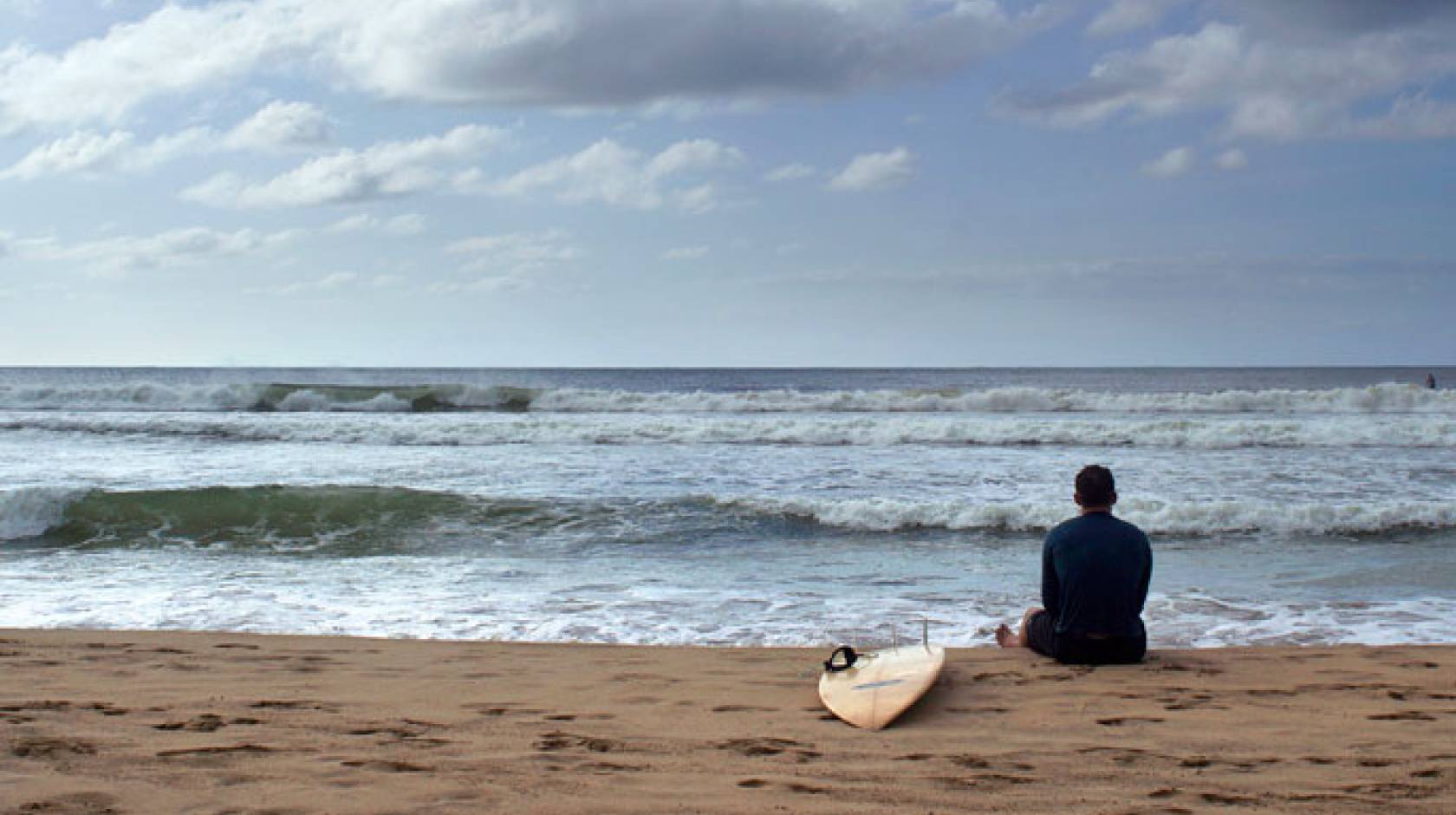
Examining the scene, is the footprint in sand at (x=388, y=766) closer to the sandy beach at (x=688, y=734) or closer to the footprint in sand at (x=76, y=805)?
the sandy beach at (x=688, y=734)

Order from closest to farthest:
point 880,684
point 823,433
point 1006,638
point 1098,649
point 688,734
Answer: point 688,734
point 880,684
point 1098,649
point 1006,638
point 823,433

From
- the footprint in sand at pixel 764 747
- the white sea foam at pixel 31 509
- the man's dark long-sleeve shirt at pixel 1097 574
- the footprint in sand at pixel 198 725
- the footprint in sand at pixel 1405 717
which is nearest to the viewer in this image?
the footprint in sand at pixel 764 747

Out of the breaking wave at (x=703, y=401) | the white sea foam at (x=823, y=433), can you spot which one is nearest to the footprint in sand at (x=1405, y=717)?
the white sea foam at (x=823, y=433)

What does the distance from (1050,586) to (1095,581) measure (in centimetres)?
25

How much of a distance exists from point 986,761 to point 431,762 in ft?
6.47

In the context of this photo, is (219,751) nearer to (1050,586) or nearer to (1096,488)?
(1050,586)

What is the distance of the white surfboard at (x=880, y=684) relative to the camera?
4367 mm

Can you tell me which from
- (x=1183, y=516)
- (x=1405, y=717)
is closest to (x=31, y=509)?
(x=1183, y=516)

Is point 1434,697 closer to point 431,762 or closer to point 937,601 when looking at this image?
point 937,601

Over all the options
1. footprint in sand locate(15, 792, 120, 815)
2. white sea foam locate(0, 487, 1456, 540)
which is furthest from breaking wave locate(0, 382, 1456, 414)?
footprint in sand locate(15, 792, 120, 815)

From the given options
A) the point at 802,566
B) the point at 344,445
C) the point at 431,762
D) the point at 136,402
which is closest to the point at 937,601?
the point at 802,566

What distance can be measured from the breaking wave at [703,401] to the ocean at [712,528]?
9204mm

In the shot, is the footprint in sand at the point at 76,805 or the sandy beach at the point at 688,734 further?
the sandy beach at the point at 688,734

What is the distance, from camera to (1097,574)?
5.31 m
